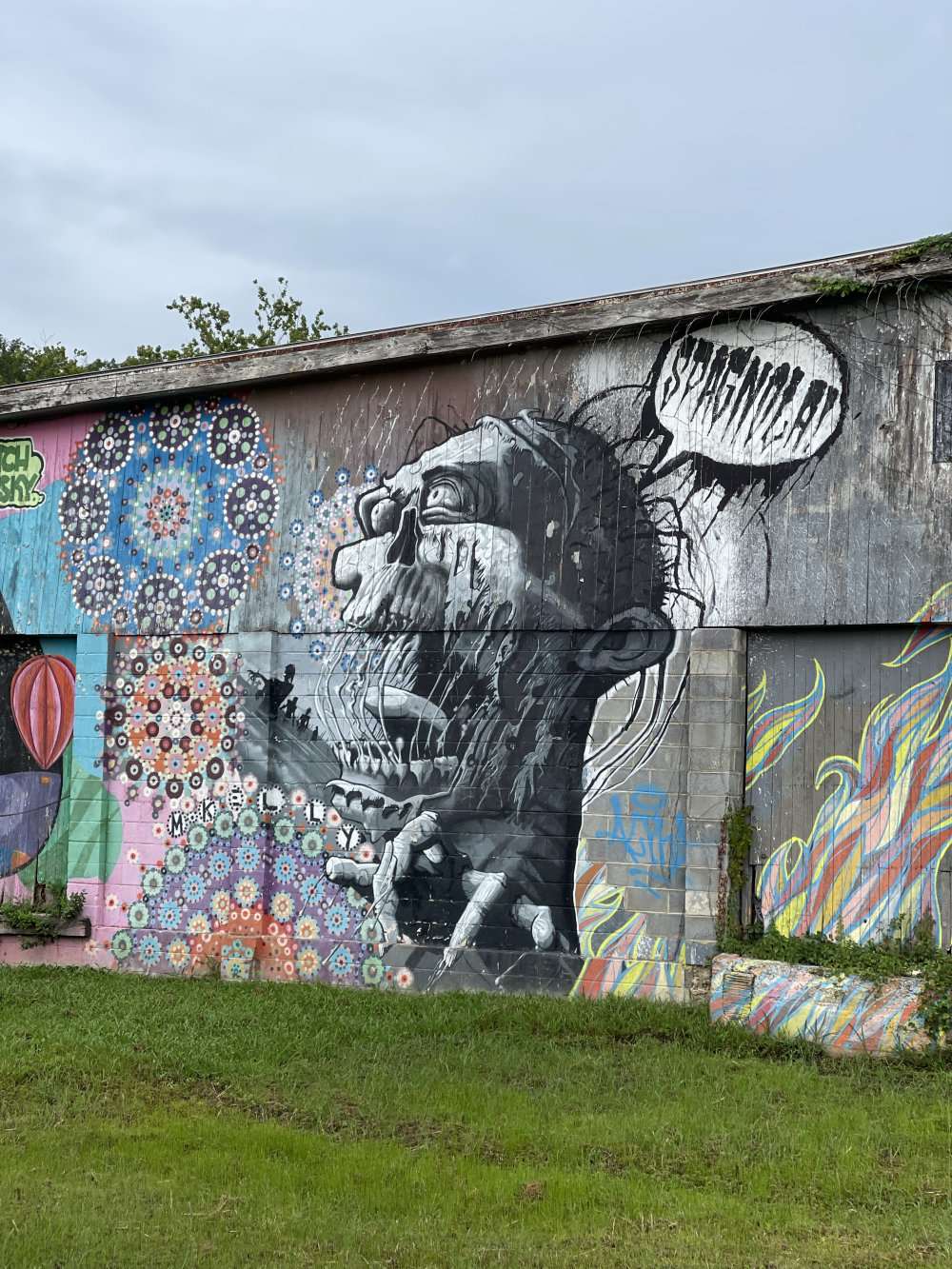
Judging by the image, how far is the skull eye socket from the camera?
960 centimetres

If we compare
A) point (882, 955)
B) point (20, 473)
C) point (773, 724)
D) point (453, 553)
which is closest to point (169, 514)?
point (20, 473)

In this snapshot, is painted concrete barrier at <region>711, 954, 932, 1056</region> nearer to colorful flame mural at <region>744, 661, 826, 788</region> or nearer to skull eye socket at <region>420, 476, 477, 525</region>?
colorful flame mural at <region>744, 661, 826, 788</region>

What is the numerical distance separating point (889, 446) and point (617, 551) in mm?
1996

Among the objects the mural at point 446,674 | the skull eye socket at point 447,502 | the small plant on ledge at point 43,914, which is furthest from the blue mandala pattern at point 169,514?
the small plant on ledge at point 43,914

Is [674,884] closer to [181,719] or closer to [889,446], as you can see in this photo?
[889,446]

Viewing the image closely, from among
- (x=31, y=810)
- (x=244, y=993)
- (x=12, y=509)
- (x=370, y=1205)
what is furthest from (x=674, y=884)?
(x=12, y=509)

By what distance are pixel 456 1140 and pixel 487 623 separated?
14.0 ft

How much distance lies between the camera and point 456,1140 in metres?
6.09

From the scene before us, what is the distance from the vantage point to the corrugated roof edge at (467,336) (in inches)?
332

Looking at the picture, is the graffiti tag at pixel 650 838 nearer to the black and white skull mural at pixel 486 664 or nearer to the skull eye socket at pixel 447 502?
the black and white skull mural at pixel 486 664

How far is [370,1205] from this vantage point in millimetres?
5293

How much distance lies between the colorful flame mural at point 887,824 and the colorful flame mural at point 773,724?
0.32 m

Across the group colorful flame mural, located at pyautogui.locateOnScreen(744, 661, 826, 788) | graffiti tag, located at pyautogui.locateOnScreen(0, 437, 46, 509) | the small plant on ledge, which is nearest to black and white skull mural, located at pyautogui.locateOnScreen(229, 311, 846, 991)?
colorful flame mural, located at pyautogui.locateOnScreen(744, 661, 826, 788)

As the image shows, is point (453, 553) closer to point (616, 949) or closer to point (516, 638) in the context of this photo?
point (516, 638)
